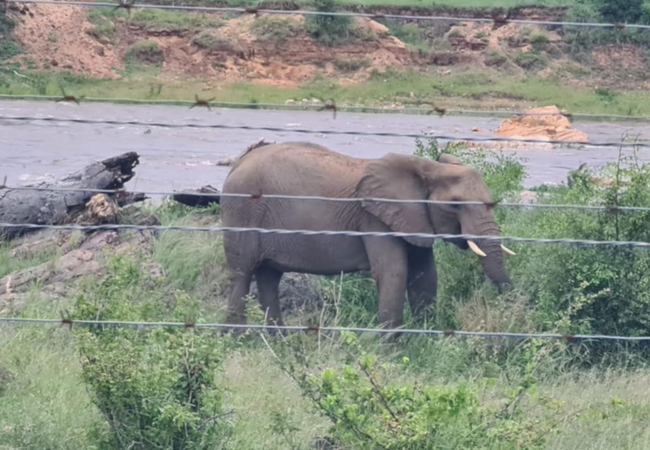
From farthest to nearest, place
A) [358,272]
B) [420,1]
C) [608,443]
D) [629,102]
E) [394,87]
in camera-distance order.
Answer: [420,1]
[394,87]
[629,102]
[358,272]
[608,443]

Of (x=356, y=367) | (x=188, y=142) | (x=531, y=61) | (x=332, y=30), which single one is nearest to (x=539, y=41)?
(x=531, y=61)

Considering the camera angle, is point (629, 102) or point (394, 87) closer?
point (629, 102)

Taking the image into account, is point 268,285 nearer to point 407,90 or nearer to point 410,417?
point 410,417

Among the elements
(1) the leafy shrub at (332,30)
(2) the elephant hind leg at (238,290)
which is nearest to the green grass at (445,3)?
(1) the leafy shrub at (332,30)

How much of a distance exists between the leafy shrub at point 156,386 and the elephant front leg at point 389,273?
125 inches

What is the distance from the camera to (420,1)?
3962 cm

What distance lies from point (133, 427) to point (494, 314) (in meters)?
3.65

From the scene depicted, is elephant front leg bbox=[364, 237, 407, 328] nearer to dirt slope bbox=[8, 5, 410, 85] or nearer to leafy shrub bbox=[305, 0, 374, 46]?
dirt slope bbox=[8, 5, 410, 85]

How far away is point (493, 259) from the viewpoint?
28.7 ft

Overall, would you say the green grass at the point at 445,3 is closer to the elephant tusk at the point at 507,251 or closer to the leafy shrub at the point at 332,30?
the leafy shrub at the point at 332,30

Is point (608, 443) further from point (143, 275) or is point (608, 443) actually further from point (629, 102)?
point (629, 102)

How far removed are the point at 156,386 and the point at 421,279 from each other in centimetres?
394

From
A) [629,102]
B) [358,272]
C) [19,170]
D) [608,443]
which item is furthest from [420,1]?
[608,443]

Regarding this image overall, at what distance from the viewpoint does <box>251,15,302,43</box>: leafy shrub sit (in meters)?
39.7
